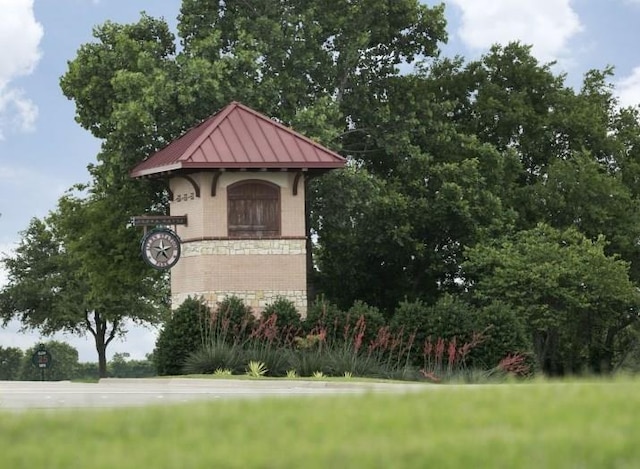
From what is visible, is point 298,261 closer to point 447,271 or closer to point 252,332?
point 252,332

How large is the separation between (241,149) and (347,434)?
26.3m

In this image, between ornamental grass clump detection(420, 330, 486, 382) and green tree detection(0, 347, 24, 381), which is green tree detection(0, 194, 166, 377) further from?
ornamental grass clump detection(420, 330, 486, 382)

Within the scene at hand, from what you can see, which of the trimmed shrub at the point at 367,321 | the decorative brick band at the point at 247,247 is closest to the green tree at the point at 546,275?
the trimmed shrub at the point at 367,321

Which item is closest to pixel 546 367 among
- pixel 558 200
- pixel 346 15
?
pixel 558 200

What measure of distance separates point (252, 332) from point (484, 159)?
16.8m

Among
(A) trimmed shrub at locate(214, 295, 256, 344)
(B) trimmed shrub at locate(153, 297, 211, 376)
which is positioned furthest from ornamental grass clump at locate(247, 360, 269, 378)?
(B) trimmed shrub at locate(153, 297, 211, 376)

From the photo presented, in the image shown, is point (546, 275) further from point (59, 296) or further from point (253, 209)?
point (59, 296)

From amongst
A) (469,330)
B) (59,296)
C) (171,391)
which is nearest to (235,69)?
(469,330)

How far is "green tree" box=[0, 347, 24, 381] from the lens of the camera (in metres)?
82.3

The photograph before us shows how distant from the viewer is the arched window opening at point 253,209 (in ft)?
118

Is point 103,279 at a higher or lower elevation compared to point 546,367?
higher

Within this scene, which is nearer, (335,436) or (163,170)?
(335,436)

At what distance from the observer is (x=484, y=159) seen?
4688cm

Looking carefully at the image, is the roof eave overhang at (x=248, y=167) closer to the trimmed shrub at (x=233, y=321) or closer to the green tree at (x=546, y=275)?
the trimmed shrub at (x=233, y=321)
